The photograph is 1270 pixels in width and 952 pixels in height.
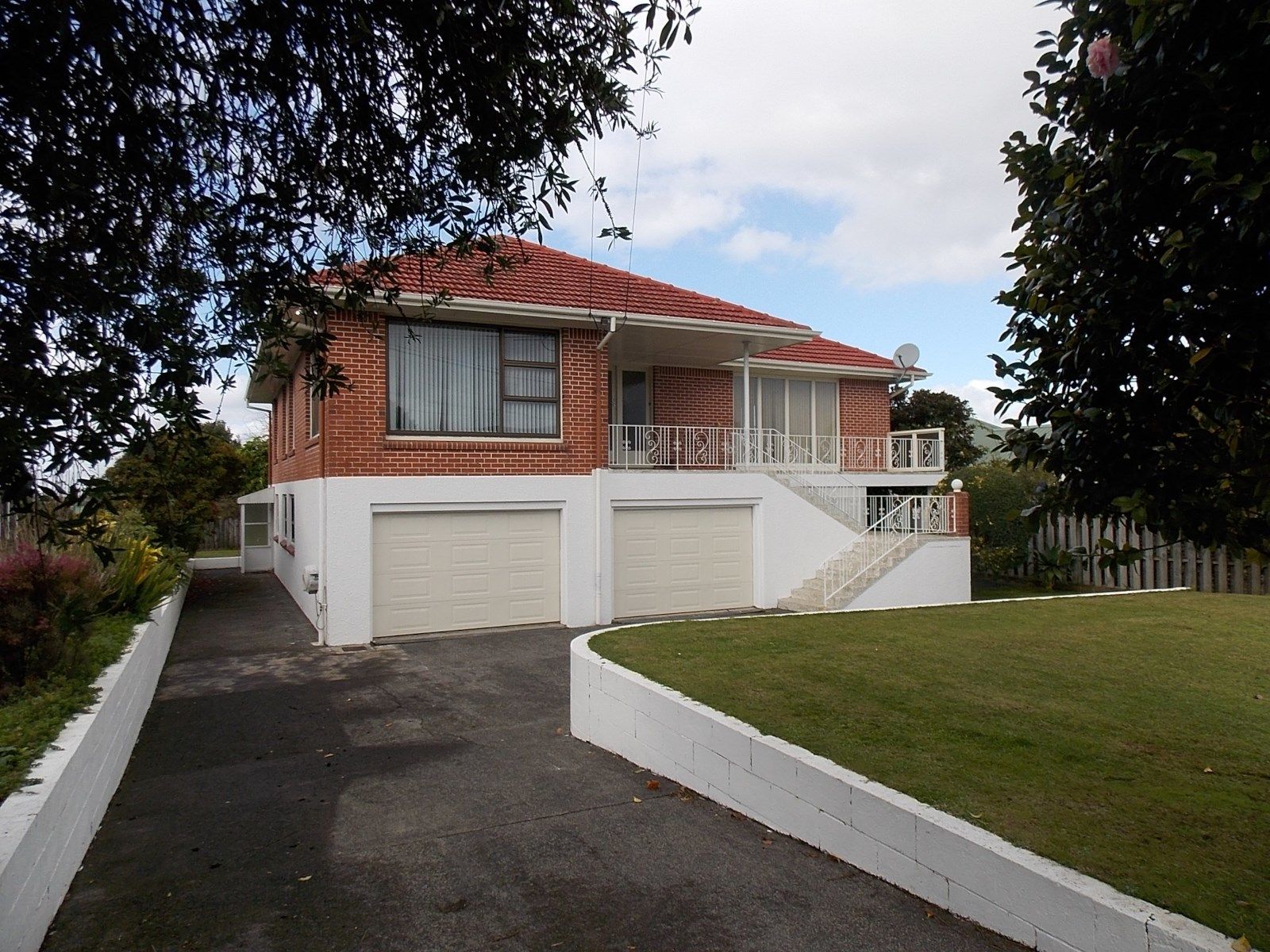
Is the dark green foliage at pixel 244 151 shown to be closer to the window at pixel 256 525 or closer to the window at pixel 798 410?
the window at pixel 798 410

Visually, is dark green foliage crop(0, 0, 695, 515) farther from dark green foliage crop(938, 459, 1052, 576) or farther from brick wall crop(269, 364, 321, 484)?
dark green foliage crop(938, 459, 1052, 576)

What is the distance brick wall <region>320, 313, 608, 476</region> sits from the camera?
43.9ft

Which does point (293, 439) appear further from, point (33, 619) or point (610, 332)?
point (33, 619)

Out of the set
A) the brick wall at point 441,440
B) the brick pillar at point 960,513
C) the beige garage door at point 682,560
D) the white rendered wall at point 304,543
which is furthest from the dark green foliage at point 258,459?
the brick pillar at point 960,513

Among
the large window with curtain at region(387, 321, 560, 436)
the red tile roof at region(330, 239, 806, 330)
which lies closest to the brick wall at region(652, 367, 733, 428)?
the red tile roof at region(330, 239, 806, 330)

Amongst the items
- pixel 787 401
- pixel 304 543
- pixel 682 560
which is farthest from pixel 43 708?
pixel 787 401

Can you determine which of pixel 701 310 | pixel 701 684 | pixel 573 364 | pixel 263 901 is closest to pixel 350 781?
pixel 263 901

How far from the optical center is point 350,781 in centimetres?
695

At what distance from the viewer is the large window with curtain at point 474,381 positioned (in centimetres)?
1403

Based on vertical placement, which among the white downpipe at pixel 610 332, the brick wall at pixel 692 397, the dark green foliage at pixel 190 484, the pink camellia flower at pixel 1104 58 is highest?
the white downpipe at pixel 610 332

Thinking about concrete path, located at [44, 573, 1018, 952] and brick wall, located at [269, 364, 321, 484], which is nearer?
concrete path, located at [44, 573, 1018, 952]

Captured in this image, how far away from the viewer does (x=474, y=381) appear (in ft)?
47.7

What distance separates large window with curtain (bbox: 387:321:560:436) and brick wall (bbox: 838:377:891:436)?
930cm

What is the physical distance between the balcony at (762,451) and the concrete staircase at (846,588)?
2.59m
